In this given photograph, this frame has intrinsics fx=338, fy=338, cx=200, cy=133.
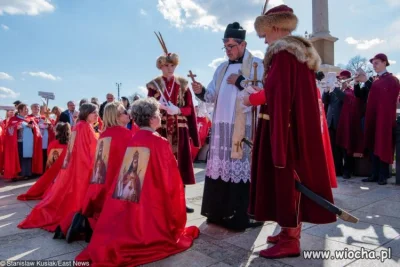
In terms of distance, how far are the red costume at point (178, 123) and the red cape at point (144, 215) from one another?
4.28 ft

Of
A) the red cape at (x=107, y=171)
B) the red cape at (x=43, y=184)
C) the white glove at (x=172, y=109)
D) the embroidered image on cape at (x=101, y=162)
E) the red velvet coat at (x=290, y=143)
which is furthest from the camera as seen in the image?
the red cape at (x=43, y=184)

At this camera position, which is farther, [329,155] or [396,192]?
[396,192]

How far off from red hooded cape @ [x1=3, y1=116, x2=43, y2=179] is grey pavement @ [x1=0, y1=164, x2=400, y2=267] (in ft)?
14.6

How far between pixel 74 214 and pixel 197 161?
7.62 meters

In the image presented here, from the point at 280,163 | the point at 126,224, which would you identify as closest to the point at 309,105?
the point at 280,163

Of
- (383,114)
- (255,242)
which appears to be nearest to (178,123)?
(255,242)

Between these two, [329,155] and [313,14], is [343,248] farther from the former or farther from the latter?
[313,14]

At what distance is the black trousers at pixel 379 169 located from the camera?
643cm

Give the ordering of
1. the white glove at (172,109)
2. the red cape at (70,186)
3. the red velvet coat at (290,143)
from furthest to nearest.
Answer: the white glove at (172,109), the red cape at (70,186), the red velvet coat at (290,143)

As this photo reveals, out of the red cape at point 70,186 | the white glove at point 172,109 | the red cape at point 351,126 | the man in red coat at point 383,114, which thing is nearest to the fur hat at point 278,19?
the white glove at point 172,109

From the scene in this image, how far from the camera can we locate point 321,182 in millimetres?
2930

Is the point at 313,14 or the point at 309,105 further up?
the point at 313,14

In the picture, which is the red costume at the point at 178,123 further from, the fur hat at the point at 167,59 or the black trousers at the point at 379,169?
the black trousers at the point at 379,169

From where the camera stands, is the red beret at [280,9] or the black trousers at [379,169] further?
the black trousers at [379,169]
